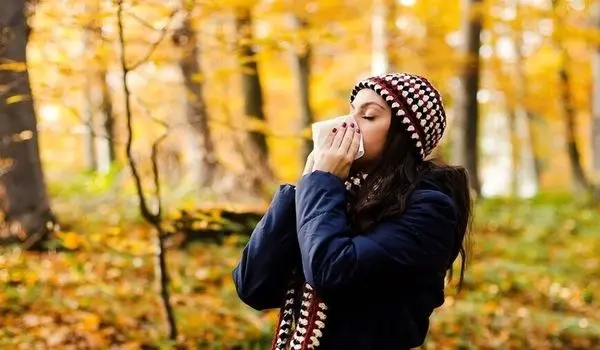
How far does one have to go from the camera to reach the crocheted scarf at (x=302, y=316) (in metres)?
2.22

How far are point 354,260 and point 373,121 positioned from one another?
18.7 inches

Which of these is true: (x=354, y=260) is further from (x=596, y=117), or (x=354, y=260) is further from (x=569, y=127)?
(x=569, y=127)

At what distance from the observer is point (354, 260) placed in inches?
81.8

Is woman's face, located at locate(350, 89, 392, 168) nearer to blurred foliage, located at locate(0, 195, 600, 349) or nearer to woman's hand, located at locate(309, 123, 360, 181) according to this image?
woman's hand, located at locate(309, 123, 360, 181)

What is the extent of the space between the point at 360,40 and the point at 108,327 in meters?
12.1

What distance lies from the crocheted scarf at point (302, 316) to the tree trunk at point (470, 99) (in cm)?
1065

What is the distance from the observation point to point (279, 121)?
73.8ft

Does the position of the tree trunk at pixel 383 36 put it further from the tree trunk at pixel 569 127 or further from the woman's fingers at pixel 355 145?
the woman's fingers at pixel 355 145

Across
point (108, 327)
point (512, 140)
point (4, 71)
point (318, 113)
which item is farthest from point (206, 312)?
point (512, 140)

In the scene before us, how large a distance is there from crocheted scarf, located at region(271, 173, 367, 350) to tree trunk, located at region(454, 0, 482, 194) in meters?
10.6

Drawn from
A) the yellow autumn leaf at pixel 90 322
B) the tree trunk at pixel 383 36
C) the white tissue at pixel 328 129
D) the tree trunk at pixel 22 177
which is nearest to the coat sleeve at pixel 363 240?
the white tissue at pixel 328 129

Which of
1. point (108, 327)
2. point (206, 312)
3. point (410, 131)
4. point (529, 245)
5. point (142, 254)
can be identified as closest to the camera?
point (410, 131)

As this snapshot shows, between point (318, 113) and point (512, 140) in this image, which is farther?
point (512, 140)

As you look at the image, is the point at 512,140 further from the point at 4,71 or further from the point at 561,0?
the point at 4,71
